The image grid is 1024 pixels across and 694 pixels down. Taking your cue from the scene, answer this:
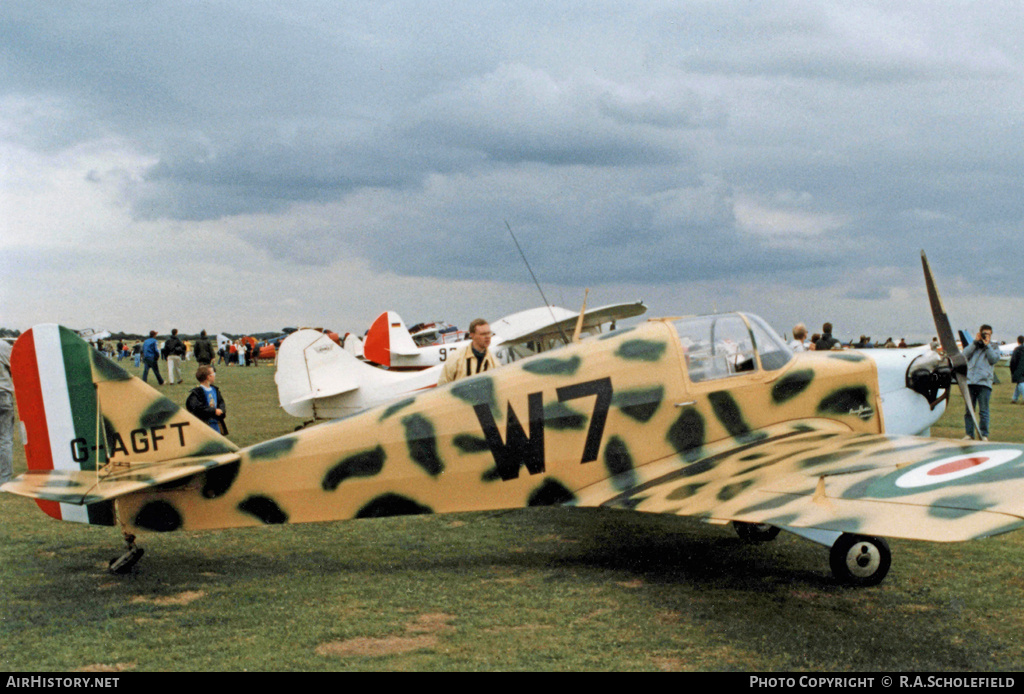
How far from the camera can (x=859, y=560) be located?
5.50 metres

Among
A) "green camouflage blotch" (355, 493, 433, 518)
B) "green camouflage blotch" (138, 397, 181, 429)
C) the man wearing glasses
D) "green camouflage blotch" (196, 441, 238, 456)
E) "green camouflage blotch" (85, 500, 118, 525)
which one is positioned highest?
"green camouflage blotch" (138, 397, 181, 429)

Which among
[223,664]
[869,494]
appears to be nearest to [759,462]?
[869,494]

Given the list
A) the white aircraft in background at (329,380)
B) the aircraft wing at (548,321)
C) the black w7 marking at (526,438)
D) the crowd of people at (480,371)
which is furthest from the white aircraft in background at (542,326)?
the black w7 marking at (526,438)

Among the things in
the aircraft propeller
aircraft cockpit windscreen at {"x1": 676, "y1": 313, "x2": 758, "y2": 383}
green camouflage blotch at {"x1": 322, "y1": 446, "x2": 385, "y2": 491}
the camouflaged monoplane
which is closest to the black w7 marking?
the camouflaged monoplane

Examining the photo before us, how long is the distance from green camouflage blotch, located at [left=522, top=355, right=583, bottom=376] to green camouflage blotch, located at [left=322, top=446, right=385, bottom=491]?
121 cm

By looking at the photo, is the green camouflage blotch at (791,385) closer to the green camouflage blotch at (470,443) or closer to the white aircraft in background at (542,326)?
the green camouflage blotch at (470,443)

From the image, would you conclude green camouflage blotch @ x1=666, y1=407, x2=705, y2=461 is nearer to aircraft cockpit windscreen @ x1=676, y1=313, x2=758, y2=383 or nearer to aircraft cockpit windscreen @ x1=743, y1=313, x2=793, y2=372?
aircraft cockpit windscreen @ x1=676, y1=313, x2=758, y2=383

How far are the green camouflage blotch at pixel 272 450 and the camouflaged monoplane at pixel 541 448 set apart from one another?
0.01 meters

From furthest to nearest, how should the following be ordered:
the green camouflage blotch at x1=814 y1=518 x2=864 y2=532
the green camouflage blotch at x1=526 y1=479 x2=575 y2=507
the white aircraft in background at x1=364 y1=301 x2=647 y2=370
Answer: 1. the white aircraft in background at x1=364 y1=301 x2=647 y2=370
2. the green camouflage blotch at x1=526 y1=479 x2=575 y2=507
3. the green camouflage blotch at x1=814 y1=518 x2=864 y2=532

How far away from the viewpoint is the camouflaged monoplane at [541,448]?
16.8 ft

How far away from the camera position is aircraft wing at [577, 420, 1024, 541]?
13.4 ft

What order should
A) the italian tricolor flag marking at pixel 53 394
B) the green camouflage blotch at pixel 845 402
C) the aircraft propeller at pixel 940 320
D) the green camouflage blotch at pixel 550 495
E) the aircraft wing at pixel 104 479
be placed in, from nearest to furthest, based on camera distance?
the aircraft wing at pixel 104 479 → the italian tricolor flag marking at pixel 53 394 → the green camouflage blotch at pixel 550 495 → the green camouflage blotch at pixel 845 402 → the aircraft propeller at pixel 940 320

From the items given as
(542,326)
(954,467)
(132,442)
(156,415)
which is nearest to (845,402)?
(954,467)

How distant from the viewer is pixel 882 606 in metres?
5.11
